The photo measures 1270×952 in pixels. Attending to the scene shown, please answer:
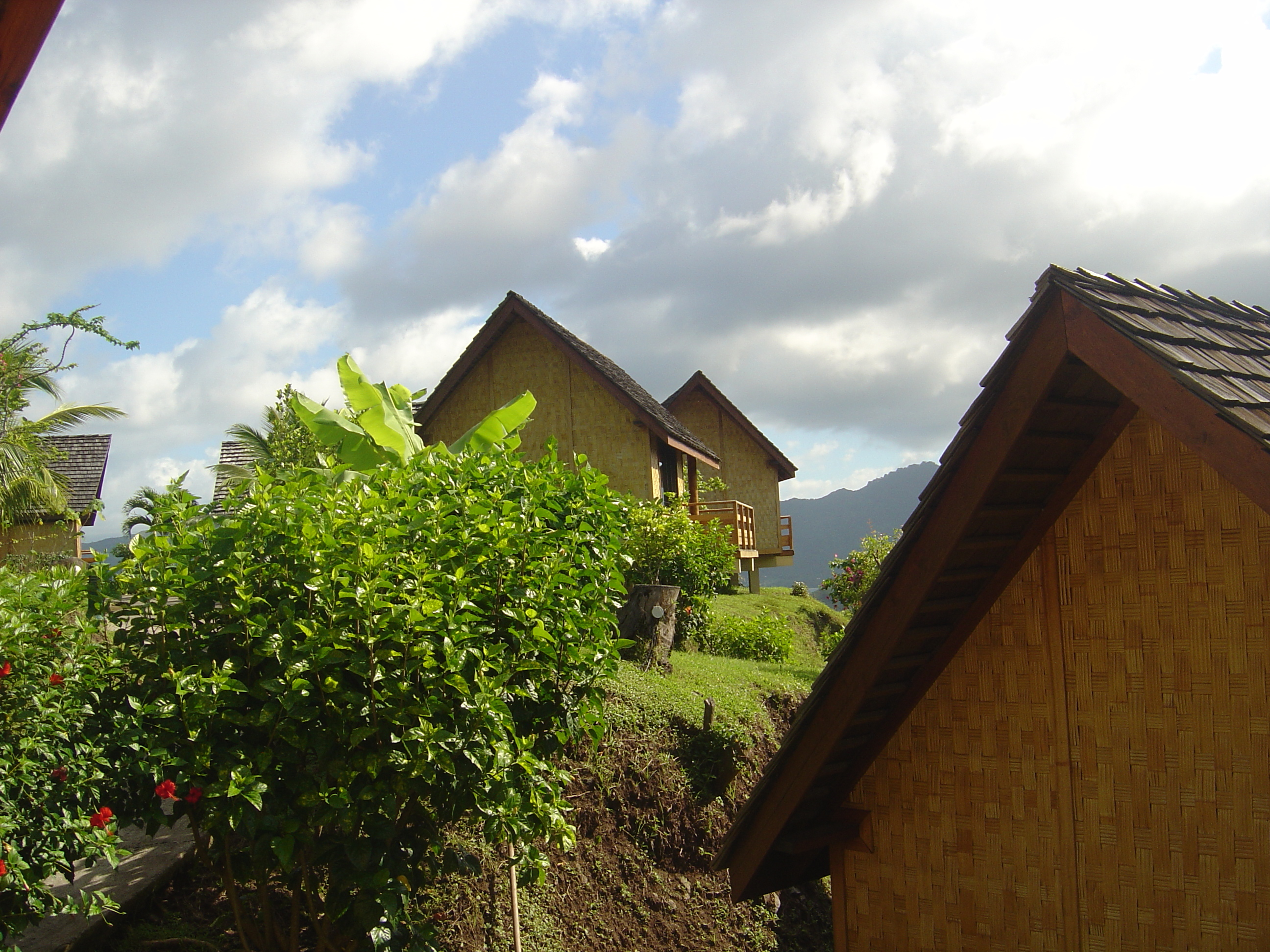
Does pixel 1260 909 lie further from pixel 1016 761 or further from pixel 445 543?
pixel 445 543

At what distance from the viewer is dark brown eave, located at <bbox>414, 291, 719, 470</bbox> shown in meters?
20.2

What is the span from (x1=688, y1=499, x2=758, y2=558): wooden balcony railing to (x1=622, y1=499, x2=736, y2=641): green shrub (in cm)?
688

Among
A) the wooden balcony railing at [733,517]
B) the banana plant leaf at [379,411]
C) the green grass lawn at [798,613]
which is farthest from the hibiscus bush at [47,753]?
the wooden balcony railing at [733,517]

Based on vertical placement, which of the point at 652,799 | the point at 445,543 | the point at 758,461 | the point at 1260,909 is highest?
the point at 758,461

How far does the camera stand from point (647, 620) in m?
12.0

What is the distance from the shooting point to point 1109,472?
3611 mm

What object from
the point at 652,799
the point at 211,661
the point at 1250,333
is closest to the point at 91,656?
the point at 211,661

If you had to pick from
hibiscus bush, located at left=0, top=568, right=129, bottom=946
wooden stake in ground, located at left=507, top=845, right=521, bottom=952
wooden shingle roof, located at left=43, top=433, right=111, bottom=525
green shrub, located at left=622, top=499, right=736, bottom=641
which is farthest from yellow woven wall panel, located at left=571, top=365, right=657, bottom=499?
wooden shingle roof, located at left=43, top=433, right=111, bottom=525

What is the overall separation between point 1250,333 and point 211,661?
5.16 m

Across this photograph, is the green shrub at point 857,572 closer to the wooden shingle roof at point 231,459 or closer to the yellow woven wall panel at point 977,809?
the wooden shingle roof at point 231,459

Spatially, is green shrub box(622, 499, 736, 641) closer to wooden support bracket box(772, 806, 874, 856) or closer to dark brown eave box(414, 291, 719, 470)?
dark brown eave box(414, 291, 719, 470)

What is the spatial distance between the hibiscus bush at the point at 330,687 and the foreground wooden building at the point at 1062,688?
159cm

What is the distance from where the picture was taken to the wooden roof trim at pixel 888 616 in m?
2.98

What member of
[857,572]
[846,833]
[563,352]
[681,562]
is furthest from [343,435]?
[857,572]
